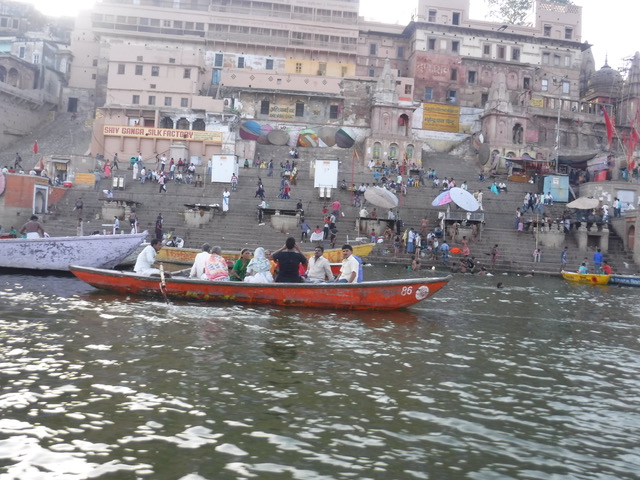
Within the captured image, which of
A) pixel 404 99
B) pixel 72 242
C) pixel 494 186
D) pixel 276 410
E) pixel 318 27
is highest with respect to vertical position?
pixel 318 27

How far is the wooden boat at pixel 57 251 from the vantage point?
16.9 meters

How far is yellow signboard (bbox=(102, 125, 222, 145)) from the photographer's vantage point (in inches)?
1775

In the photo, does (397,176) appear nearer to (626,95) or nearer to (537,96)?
(537,96)

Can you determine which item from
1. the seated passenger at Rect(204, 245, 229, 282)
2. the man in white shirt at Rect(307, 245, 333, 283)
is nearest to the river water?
the seated passenger at Rect(204, 245, 229, 282)

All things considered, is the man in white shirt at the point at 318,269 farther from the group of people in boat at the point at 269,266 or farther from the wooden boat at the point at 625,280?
the wooden boat at the point at 625,280

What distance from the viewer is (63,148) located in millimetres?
48062

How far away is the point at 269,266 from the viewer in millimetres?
12797

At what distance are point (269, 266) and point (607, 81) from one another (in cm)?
5343

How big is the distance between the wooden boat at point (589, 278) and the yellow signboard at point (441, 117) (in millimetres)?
29289

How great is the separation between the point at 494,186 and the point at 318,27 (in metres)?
27.1

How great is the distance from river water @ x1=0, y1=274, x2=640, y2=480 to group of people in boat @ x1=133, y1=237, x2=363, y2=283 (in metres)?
1.16

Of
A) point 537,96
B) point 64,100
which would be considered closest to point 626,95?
point 537,96

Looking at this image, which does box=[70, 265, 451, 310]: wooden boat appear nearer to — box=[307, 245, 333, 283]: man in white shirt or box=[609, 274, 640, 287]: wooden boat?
box=[307, 245, 333, 283]: man in white shirt

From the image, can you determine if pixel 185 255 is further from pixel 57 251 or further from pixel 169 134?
pixel 169 134
